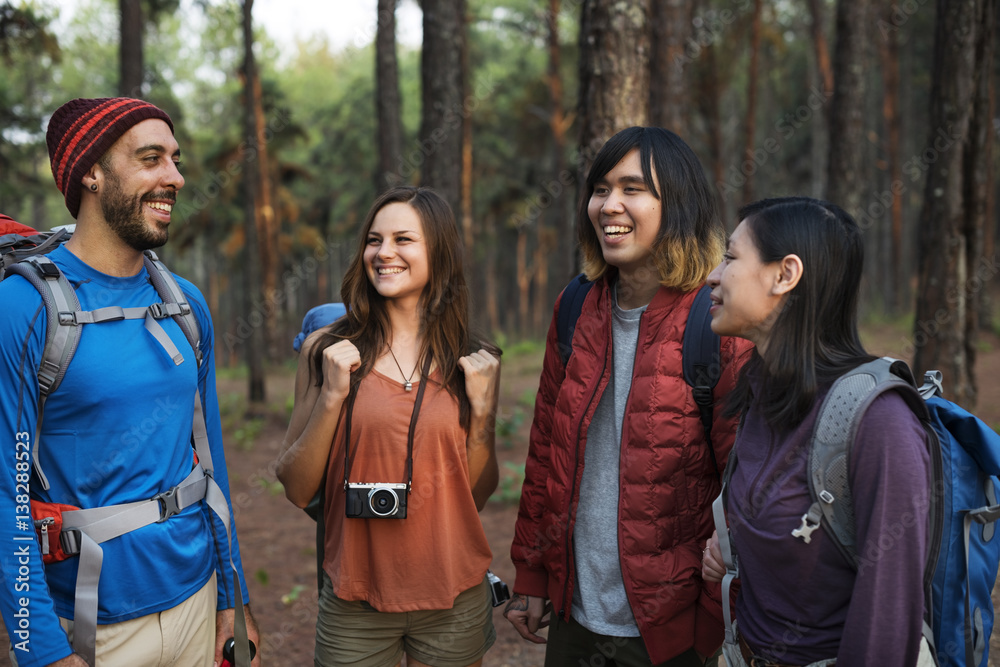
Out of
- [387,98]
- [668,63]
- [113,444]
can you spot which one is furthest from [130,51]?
[113,444]

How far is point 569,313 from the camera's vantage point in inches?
108

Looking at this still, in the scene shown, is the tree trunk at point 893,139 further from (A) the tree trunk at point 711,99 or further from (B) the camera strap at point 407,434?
(B) the camera strap at point 407,434

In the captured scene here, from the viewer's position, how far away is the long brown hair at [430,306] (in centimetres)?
277

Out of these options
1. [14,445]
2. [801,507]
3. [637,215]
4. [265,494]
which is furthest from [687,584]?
[265,494]

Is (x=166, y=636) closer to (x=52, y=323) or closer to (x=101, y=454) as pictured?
(x=101, y=454)

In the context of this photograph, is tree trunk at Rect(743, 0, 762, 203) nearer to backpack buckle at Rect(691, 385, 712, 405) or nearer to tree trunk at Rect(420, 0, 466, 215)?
tree trunk at Rect(420, 0, 466, 215)

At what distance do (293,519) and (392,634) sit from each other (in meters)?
5.61

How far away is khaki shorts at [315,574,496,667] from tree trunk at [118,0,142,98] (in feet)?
27.6

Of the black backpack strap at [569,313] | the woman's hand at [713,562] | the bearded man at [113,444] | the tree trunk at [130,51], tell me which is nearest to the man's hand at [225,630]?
the bearded man at [113,444]

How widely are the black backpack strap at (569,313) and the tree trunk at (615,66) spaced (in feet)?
5.84

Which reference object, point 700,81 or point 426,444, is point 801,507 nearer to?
point 426,444

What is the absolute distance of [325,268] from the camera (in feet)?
129

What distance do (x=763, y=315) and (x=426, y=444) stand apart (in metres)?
1.30

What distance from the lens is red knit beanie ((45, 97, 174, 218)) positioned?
2350 millimetres
